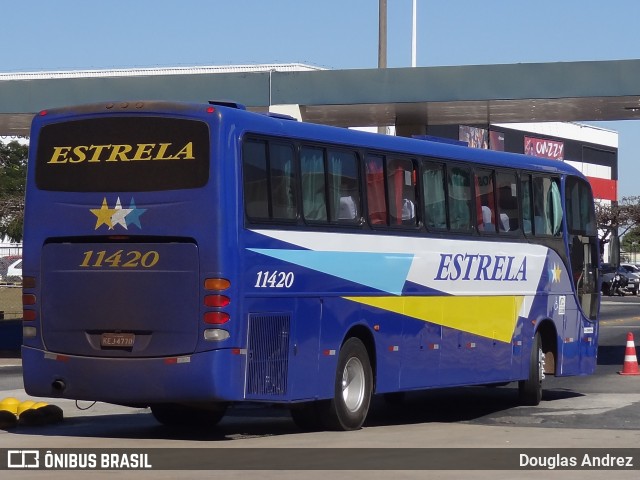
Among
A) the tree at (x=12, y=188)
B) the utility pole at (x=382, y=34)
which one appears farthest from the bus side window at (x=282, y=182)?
the tree at (x=12, y=188)

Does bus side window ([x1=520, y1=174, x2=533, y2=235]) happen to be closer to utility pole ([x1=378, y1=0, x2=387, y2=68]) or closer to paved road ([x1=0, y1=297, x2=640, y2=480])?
paved road ([x1=0, y1=297, x2=640, y2=480])

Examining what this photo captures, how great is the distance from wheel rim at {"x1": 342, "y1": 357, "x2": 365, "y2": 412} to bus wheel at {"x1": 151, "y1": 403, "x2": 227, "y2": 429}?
58.5 inches

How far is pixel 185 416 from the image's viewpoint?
16062mm

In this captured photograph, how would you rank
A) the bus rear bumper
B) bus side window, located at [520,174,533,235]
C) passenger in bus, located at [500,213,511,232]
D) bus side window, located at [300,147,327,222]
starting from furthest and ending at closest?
1. bus side window, located at [520,174,533,235]
2. passenger in bus, located at [500,213,511,232]
3. bus side window, located at [300,147,327,222]
4. the bus rear bumper

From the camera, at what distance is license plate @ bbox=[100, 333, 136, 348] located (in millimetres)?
13906

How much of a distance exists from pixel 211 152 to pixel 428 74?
13261mm

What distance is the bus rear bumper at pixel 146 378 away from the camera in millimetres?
13609

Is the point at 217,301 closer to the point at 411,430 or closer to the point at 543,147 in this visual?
the point at 411,430

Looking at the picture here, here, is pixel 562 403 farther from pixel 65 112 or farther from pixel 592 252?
pixel 65 112

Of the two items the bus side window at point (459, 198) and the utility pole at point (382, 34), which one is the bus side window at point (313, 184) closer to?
the bus side window at point (459, 198)

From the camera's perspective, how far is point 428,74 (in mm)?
26547

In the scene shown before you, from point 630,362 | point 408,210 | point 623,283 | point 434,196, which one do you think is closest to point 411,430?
point 408,210

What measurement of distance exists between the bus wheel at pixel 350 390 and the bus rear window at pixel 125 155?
9.24ft

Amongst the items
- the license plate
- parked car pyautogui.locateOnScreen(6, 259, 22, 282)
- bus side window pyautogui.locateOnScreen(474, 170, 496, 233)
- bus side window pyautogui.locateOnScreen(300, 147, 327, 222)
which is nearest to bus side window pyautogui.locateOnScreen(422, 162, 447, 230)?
bus side window pyautogui.locateOnScreen(474, 170, 496, 233)
